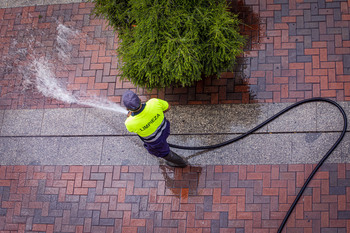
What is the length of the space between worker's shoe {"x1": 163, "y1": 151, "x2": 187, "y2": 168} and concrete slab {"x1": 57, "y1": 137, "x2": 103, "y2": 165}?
4.18ft

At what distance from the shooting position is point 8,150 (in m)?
7.55

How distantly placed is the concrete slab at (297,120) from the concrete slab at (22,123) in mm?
4141

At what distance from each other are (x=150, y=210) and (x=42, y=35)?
420cm

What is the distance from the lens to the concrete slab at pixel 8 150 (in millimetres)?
7477

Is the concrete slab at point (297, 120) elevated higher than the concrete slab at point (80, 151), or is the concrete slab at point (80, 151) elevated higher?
the concrete slab at point (297, 120)

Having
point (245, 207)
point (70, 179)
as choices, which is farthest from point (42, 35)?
point (245, 207)

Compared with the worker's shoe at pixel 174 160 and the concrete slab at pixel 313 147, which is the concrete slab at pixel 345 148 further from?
the worker's shoe at pixel 174 160

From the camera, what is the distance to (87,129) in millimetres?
7406

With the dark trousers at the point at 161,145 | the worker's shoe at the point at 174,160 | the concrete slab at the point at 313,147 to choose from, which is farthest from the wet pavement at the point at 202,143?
the dark trousers at the point at 161,145

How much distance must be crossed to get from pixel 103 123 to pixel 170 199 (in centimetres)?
184

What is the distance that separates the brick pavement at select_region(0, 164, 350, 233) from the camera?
20.7 ft

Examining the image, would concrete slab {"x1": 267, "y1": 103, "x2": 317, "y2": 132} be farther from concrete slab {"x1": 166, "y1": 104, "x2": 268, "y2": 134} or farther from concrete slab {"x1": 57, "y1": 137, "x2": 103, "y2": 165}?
concrete slab {"x1": 57, "y1": 137, "x2": 103, "y2": 165}

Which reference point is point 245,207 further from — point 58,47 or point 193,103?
point 58,47

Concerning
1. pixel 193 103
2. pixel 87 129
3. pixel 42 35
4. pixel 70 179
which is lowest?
pixel 70 179
